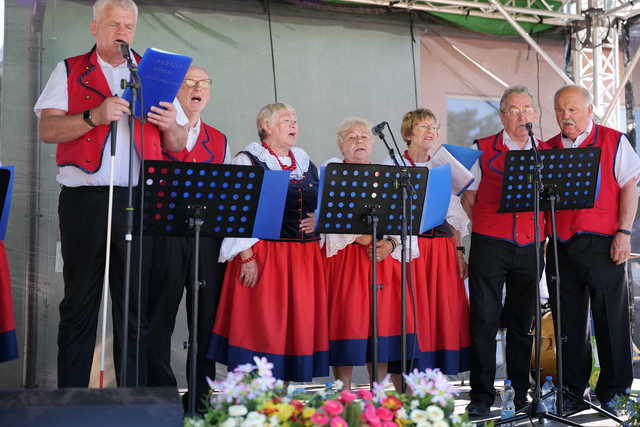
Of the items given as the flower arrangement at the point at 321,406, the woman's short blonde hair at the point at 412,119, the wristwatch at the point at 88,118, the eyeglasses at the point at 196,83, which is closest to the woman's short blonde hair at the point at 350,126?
the woman's short blonde hair at the point at 412,119

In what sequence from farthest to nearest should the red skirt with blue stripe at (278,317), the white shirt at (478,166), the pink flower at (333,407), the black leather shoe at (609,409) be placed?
the white shirt at (478,166) → the black leather shoe at (609,409) → the red skirt with blue stripe at (278,317) → the pink flower at (333,407)

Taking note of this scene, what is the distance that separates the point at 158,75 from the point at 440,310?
7.14 feet

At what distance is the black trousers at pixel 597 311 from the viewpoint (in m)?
4.30

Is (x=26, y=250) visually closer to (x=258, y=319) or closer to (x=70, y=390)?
(x=258, y=319)

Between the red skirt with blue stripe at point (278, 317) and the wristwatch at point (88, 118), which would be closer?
the wristwatch at point (88, 118)

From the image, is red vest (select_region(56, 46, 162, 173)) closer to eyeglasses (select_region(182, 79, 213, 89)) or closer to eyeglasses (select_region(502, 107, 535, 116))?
eyeglasses (select_region(182, 79, 213, 89))

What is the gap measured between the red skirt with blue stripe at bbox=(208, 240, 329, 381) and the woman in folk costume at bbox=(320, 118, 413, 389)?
10 centimetres

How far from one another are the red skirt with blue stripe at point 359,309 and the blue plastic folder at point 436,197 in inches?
16.4

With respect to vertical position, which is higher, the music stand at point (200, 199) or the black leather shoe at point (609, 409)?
the music stand at point (200, 199)

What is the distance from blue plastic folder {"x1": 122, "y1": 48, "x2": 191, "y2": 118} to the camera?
298 centimetres

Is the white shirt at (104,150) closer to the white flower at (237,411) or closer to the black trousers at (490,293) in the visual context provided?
the white flower at (237,411)

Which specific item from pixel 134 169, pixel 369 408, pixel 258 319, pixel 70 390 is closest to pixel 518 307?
pixel 258 319

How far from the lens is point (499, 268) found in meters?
4.30

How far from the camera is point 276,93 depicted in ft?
18.8
